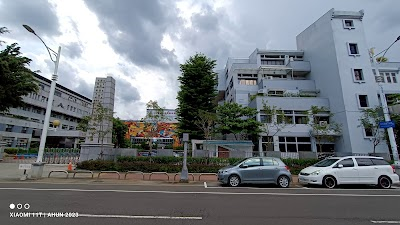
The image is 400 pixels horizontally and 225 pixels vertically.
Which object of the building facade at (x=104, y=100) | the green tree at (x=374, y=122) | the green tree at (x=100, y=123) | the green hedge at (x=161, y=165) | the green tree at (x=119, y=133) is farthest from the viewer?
the green tree at (x=119, y=133)

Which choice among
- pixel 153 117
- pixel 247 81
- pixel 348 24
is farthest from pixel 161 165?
pixel 348 24

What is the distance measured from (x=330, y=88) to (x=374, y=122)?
6035 millimetres

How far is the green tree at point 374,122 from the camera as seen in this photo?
21097 mm

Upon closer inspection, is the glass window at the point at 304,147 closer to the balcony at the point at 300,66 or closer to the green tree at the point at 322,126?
the green tree at the point at 322,126

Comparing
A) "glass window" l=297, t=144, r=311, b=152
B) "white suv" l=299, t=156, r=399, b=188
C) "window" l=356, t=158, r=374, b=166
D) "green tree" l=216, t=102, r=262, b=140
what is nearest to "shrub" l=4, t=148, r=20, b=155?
"green tree" l=216, t=102, r=262, b=140

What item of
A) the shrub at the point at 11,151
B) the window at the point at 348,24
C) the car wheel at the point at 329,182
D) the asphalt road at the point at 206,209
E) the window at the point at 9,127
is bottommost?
the asphalt road at the point at 206,209

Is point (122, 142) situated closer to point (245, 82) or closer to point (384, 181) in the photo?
point (245, 82)

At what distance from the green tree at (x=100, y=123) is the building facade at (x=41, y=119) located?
2447 cm

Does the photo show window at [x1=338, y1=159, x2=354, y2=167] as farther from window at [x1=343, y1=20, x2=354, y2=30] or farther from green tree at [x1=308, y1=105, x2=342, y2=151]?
window at [x1=343, y1=20, x2=354, y2=30]

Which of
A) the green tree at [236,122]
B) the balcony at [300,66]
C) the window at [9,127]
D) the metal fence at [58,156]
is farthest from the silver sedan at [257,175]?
the window at [9,127]

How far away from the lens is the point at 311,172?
37.4 ft

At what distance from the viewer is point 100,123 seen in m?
18.7

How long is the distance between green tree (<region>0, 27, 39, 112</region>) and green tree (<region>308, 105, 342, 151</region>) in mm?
30731

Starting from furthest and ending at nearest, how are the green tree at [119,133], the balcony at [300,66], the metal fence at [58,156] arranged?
the green tree at [119,133] < the balcony at [300,66] < the metal fence at [58,156]
